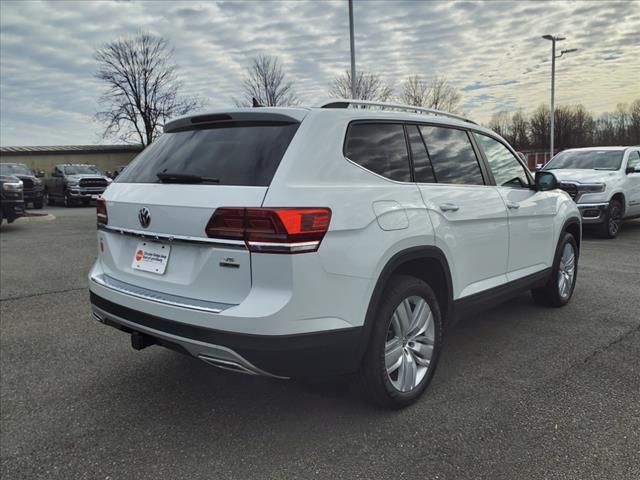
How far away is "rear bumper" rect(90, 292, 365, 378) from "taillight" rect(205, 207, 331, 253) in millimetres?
427

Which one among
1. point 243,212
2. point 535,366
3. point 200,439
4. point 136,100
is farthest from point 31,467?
point 136,100

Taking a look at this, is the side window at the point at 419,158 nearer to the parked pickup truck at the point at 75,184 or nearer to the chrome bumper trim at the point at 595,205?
the chrome bumper trim at the point at 595,205

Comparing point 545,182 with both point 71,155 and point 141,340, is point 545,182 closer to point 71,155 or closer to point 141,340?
point 141,340

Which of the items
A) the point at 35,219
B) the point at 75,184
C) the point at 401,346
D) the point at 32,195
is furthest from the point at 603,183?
the point at 75,184

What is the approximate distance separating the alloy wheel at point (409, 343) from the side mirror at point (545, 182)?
2192mm

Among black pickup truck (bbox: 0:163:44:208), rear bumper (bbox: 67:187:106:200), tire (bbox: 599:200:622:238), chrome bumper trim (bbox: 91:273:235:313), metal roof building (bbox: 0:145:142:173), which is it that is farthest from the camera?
metal roof building (bbox: 0:145:142:173)

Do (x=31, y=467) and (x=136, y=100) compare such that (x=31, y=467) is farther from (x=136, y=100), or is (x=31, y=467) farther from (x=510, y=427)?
(x=136, y=100)

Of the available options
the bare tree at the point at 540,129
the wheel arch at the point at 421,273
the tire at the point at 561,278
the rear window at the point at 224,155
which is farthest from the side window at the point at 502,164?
the bare tree at the point at 540,129

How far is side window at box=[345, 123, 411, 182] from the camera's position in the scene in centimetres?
292

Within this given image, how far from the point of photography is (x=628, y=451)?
8.68 ft

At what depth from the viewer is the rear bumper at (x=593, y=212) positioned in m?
10.1

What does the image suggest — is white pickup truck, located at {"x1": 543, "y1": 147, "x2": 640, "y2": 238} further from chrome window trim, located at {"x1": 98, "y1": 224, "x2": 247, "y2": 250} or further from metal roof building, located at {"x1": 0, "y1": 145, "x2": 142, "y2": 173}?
metal roof building, located at {"x1": 0, "y1": 145, "x2": 142, "y2": 173}

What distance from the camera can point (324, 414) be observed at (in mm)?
3117

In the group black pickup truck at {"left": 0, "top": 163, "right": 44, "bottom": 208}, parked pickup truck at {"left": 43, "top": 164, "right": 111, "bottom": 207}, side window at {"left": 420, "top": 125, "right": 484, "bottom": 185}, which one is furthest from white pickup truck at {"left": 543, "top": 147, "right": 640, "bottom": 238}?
parked pickup truck at {"left": 43, "top": 164, "right": 111, "bottom": 207}
